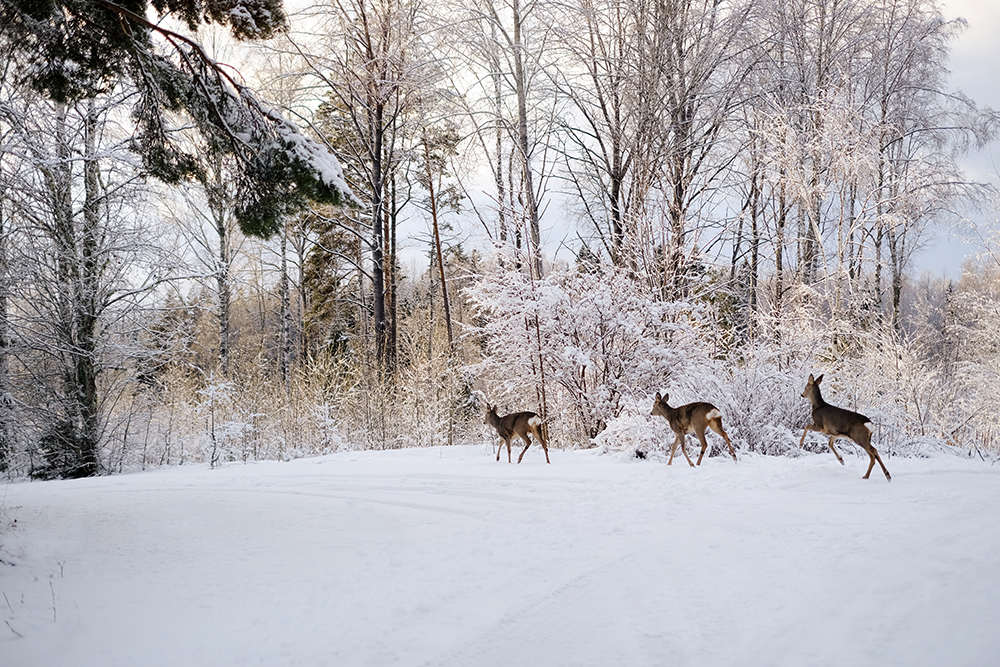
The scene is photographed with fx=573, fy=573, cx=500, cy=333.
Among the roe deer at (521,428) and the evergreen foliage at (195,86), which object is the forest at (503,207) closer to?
the evergreen foliage at (195,86)

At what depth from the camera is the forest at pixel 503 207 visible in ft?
16.5

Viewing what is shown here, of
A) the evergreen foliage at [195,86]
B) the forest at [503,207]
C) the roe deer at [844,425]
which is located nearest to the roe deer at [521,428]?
the forest at [503,207]

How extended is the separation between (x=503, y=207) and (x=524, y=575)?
847cm

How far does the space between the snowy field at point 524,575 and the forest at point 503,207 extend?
2.41 m

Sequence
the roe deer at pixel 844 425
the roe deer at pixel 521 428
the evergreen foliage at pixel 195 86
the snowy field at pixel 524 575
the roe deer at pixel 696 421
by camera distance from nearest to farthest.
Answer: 1. the snowy field at pixel 524 575
2. the evergreen foliage at pixel 195 86
3. the roe deer at pixel 844 425
4. the roe deer at pixel 696 421
5. the roe deer at pixel 521 428

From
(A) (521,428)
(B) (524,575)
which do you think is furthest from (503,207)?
(B) (524,575)

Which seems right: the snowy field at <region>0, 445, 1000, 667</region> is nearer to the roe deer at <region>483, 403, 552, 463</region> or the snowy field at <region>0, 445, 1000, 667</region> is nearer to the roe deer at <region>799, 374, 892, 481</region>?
the roe deer at <region>799, 374, 892, 481</region>

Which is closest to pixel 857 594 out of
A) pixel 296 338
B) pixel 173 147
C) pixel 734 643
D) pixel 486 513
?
pixel 734 643

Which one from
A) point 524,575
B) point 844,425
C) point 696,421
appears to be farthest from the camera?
point 696,421

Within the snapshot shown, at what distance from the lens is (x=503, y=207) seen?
1074cm

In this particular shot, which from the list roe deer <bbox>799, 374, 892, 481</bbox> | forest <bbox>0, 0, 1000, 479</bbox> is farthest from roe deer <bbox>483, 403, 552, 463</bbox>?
roe deer <bbox>799, 374, 892, 481</bbox>

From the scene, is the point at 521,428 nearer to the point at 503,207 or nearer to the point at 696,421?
the point at 696,421

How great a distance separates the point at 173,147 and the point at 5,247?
3.29 m

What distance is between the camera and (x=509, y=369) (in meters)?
10.3
